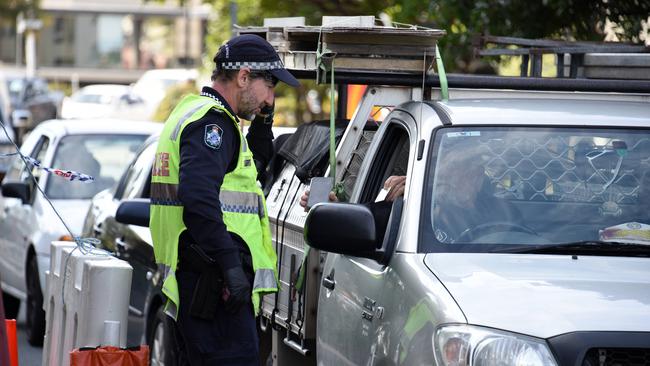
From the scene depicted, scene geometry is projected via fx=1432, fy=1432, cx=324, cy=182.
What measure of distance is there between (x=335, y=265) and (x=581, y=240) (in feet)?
3.96

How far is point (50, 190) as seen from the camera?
12.2m

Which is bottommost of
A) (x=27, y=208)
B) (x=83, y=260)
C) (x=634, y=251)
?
(x=27, y=208)

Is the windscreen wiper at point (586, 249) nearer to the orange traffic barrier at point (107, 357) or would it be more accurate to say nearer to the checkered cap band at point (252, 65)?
the checkered cap band at point (252, 65)

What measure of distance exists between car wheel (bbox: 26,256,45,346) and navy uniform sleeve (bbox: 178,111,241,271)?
5.62 metres

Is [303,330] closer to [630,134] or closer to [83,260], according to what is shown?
[83,260]

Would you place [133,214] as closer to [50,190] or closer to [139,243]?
[139,243]

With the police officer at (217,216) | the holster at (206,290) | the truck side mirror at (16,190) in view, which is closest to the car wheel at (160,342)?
the police officer at (217,216)

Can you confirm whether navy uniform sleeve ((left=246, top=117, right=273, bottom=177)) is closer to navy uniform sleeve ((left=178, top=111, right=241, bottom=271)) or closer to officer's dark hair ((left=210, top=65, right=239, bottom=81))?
officer's dark hair ((left=210, top=65, right=239, bottom=81))

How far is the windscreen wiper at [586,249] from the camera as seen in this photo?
5348mm

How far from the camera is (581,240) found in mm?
5449

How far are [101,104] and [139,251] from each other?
3852cm

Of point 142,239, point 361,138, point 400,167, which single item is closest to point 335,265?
point 400,167

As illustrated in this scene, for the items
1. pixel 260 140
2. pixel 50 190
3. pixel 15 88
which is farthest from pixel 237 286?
pixel 15 88

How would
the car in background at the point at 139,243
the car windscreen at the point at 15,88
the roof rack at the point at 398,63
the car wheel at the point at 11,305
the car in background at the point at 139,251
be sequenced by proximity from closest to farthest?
the roof rack at the point at 398,63, the car in background at the point at 139,243, the car in background at the point at 139,251, the car wheel at the point at 11,305, the car windscreen at the point at 15,88
